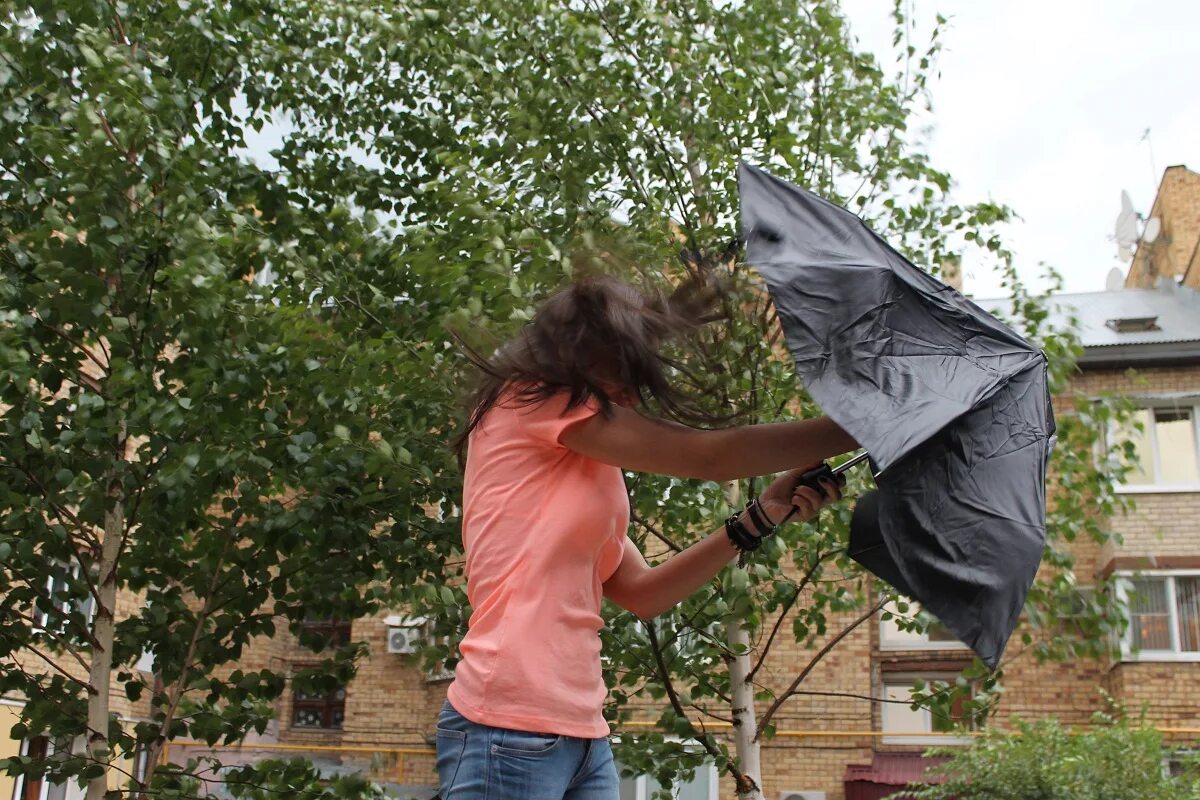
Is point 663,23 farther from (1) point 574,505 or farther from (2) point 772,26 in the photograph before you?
(1) point 574,505

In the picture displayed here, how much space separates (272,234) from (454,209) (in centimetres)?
183

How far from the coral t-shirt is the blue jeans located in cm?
2

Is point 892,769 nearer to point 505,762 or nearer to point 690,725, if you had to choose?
point 690,725

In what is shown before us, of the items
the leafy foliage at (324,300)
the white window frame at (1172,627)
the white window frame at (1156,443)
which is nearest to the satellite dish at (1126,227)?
the white window frame at (1156,443)

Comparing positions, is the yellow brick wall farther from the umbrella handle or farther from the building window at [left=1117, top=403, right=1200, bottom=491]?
the umbrella handle

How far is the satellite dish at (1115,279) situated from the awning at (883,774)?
1587 centimetres

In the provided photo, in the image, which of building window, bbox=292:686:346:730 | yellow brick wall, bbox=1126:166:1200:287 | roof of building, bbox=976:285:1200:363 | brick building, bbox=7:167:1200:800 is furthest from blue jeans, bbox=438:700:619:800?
yellow brick wall, bbox=1126:166:1200:287

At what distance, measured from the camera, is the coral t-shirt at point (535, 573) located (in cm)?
220

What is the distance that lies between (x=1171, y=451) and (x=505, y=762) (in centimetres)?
1958

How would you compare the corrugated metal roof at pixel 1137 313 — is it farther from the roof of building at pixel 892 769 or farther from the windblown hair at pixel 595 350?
the windblown hair at pixel 595 350

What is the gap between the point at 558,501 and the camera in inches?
90.9

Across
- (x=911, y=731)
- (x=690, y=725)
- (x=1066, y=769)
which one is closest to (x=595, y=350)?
(x=690, y=725)

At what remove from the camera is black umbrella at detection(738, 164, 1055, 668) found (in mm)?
2205

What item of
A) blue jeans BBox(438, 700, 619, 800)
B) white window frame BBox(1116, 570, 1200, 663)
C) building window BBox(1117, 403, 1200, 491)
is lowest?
blue jeans BBox(438, 700, 619, 800)
